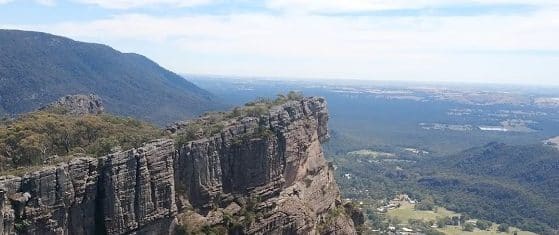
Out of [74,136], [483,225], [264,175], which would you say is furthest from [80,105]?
[483,225]

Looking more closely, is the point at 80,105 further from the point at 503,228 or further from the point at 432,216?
the point at 503,228

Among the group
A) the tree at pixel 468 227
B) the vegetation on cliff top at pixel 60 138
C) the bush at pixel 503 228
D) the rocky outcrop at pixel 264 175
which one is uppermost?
the vegetation on cliff top at pixel 60 138

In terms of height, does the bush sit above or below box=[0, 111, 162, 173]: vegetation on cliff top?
below

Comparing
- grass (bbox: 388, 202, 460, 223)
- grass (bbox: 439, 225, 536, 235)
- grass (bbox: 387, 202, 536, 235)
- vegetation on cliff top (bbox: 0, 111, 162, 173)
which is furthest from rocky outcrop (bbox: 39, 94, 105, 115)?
grass (bbox: 439, 225, 536, 235)

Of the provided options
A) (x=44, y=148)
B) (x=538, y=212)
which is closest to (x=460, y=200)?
(x=538, y=212)

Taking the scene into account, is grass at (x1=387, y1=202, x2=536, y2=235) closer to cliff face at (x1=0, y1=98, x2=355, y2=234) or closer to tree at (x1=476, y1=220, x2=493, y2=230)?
tree at (x1=476, y1=220, x2=493, y2=230)

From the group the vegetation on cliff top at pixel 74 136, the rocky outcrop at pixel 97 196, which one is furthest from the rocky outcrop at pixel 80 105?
the rocky outcrop at pixel 97 196

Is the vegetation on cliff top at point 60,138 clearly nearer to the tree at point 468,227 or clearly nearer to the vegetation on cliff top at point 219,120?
the vegetation on cliff top at point 219,120

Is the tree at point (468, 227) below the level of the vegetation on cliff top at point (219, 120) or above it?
below
